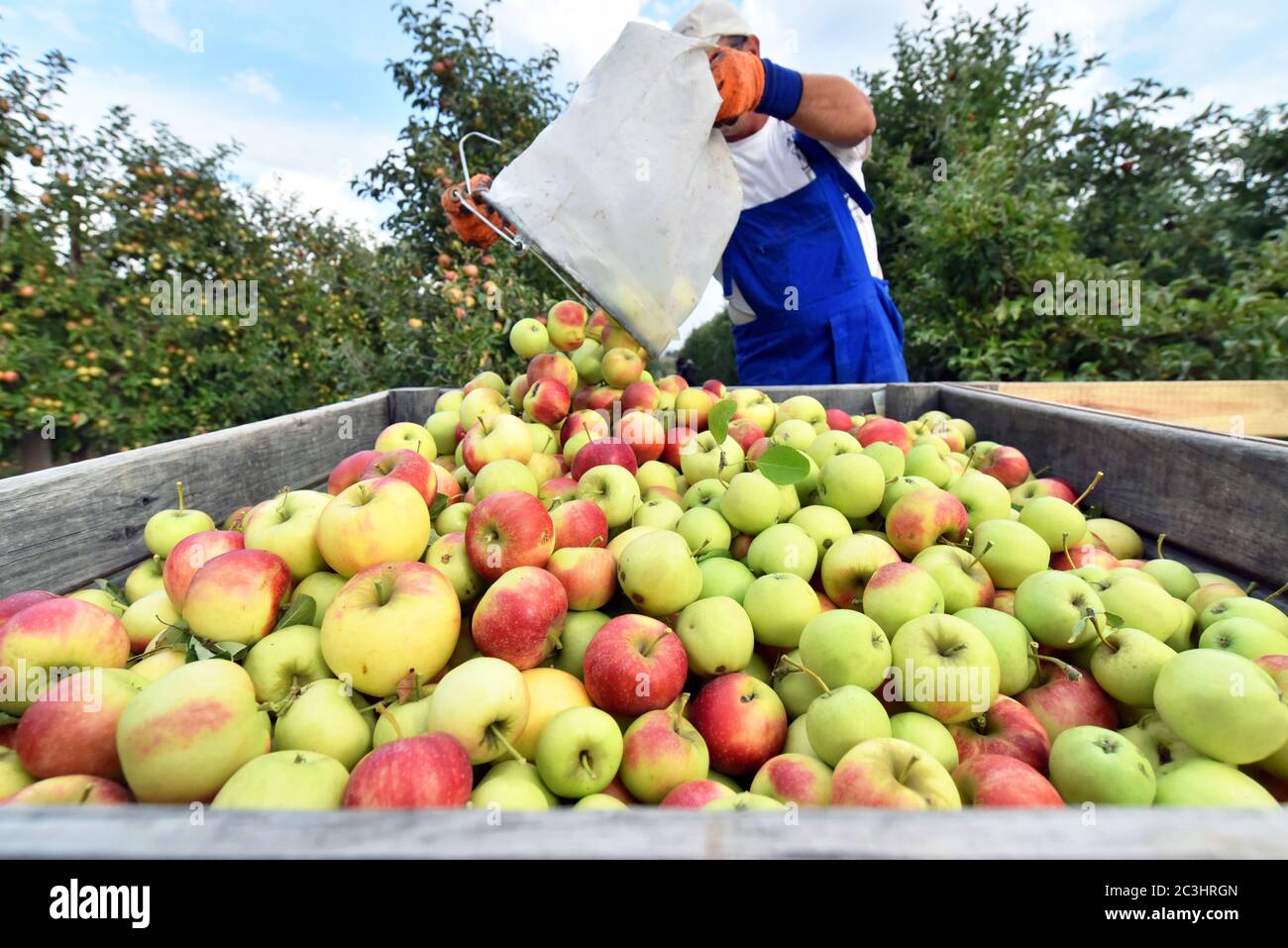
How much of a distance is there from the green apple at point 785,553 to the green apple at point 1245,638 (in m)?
0.74

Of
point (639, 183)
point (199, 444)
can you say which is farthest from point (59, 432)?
point (639, 183)

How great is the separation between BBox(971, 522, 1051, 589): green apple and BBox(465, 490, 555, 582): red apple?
99 centimetres

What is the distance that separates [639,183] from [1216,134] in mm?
6093

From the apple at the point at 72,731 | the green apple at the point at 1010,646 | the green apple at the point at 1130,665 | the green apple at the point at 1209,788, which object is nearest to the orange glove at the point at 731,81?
the green apple at the point at 1010,646

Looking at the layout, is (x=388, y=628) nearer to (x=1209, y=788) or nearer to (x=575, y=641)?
(x=575, y=641)

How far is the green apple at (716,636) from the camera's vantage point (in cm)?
134

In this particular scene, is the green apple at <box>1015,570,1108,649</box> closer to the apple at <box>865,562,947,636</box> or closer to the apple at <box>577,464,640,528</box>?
the apple at <box>865,562,947,636</box>

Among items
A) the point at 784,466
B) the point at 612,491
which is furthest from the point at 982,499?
the point at 612,491

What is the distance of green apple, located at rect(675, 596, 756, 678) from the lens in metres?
1.34

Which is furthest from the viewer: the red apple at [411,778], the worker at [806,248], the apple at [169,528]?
the worker at [806,248]

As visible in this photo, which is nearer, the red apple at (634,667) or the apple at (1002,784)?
the apple at (1002,784)

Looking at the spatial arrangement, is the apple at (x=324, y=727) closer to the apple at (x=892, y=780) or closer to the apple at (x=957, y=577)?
the apple at (x=892, y=780)

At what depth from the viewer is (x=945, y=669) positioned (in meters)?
1.18

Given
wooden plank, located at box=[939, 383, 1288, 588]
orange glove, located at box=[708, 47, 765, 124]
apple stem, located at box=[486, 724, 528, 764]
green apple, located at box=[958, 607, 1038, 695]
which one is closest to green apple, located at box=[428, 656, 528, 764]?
apple stem, located at box=[486, 724, 528, 764]
